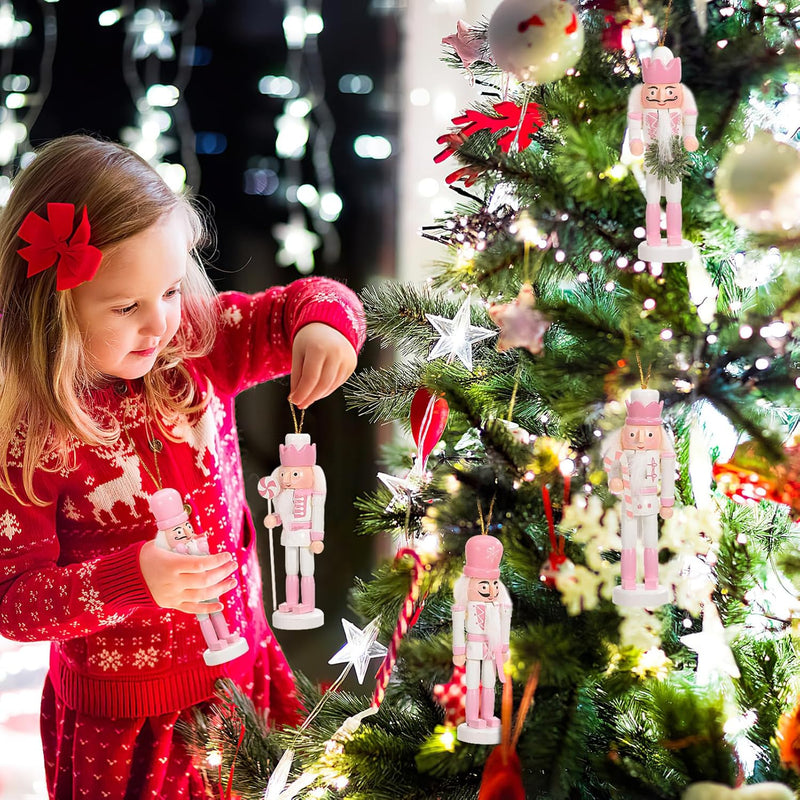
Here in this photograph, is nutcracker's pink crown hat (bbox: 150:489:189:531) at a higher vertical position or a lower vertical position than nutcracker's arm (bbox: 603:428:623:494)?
lower

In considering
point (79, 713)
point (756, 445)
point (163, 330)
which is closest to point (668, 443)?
point (756, 445)

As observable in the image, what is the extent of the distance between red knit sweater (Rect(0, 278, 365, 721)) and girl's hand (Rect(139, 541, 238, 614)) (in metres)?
0.02

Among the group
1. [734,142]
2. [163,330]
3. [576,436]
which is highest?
[734,142]

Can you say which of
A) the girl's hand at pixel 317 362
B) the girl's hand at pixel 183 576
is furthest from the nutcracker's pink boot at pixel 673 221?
the girl's hand at pixel 183 576

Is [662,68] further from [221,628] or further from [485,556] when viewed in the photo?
[221,628]

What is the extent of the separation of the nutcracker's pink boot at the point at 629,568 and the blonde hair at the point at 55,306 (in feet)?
1.66

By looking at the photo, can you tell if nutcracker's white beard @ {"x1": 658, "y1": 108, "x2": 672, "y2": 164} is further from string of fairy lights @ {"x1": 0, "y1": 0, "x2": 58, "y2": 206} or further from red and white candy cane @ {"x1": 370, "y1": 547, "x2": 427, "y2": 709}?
string of fairy lights @ {"x1": 0, "y1": 0, "x2": 58, "y2": 206}

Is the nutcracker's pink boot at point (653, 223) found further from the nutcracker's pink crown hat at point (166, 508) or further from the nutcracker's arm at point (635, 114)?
the nutcracker's pink crown hat at point (166, 508)

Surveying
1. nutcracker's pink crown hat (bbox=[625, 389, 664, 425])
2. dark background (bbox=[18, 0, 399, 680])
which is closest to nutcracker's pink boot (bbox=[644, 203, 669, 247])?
nutcracker's pink crown hat (bbox=[625, 389, 664, 425])

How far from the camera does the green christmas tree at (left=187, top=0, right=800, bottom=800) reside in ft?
2.34

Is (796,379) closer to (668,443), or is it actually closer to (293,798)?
(668,443)

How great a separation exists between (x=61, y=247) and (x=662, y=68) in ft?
1.69

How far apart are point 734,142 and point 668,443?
0.25 meters

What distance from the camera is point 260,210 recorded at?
4.75ft
